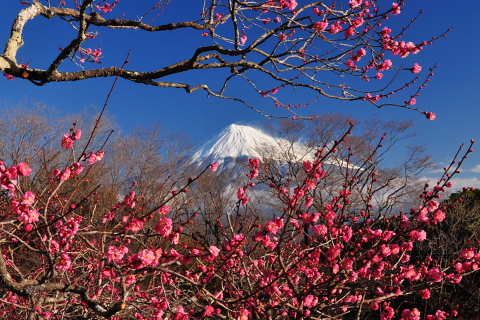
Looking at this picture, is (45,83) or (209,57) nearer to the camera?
(45,83)

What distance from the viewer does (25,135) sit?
14.5 metres

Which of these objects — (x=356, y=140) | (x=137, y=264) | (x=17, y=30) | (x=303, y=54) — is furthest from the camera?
(x=356, y=140)

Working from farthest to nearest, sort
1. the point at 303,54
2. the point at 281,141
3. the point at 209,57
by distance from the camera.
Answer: the point at 281,141
the point at 303,54
the point at 209,57

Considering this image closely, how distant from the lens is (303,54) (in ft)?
13.3

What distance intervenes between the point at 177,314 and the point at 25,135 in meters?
15.5

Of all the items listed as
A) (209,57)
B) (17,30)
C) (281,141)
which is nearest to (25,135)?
(281,141)

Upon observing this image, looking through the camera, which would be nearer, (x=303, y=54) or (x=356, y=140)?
(x=303, y=54)

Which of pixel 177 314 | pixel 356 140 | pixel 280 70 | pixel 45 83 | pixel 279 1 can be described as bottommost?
pixel 177 314

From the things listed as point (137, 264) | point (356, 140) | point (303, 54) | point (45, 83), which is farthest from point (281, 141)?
point (137, 264)

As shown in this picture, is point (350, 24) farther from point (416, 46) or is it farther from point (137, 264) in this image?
point (137, 264)

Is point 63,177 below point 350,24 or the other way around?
below

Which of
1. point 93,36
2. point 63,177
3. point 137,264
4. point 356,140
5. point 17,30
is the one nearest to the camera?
point 137,264

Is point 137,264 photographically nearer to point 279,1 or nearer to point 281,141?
point 279,1

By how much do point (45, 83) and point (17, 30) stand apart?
0.63 metres
